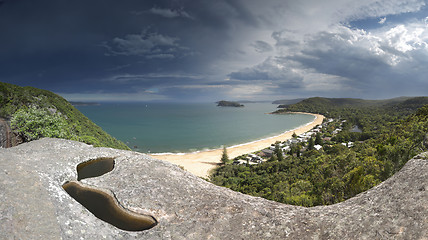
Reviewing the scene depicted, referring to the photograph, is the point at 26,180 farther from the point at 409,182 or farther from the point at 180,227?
the point at 409,182

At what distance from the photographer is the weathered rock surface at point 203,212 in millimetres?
5039

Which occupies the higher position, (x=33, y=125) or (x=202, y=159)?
(x=33, y=125)

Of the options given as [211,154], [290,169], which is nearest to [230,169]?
[290,169]

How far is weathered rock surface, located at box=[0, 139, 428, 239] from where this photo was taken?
504 centimetres

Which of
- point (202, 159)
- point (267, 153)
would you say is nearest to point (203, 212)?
point (202, 159)

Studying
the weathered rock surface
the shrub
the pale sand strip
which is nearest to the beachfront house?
the pale sand strip

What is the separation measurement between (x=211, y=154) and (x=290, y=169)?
25597 millimetres

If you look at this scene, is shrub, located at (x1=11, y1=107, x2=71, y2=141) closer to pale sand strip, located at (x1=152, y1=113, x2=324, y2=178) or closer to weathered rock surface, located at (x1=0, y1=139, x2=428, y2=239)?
weathered rock surface, located at (x1=0, y1=139, x2=428, y2=239)

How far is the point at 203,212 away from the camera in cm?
710

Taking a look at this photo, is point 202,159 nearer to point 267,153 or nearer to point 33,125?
point 267,153

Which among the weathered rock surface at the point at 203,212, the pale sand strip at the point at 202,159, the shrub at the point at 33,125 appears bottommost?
the pale sand strip at the point at 202,159

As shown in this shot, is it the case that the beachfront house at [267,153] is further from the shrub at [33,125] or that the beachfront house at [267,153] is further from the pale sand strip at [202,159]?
the shrub at [33,125]

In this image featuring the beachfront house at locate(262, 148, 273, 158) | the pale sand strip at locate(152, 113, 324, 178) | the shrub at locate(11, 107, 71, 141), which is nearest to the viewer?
the shrub at locate(11, 107, 71, 141)

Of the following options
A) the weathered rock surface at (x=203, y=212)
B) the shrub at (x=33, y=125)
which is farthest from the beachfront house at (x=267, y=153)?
the weathered rock surface at (x=203, y=212)
